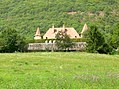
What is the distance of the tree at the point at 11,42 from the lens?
273 feet

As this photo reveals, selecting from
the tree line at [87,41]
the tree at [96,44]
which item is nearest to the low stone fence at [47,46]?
the tree line at [87,41]

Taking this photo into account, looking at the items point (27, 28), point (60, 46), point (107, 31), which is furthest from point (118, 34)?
point (27, 28)

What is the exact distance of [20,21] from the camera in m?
187

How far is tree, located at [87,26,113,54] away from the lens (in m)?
76.7

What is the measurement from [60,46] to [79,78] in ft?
245

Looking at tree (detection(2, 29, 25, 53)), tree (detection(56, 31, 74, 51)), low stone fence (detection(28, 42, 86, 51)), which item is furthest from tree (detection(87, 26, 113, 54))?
low stone fence (detection(28, 42, 86, 51))

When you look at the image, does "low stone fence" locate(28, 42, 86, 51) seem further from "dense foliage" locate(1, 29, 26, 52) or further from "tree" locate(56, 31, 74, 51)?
"dense foliage" locate(1, 29, 26, 52)

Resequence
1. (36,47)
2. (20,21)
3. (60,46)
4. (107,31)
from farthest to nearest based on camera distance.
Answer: (20,21), (107,31), (36,47), (60,46)

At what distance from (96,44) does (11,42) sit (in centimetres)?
1870

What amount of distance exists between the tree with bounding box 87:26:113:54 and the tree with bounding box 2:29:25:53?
16.2 meters

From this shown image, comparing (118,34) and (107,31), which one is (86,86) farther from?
(107,31)

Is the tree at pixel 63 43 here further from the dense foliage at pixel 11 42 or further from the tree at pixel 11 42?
the tree at pixel 11 42

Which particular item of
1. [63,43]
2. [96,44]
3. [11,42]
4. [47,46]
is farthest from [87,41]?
[47,46]

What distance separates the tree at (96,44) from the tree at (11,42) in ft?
53.2
